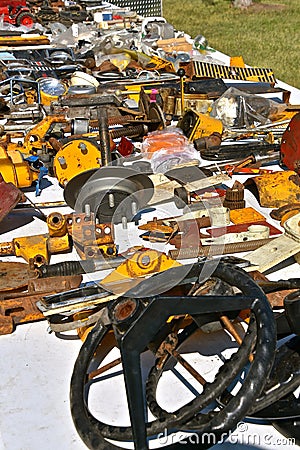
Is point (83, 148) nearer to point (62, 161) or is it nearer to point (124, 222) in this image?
point (62, 161)

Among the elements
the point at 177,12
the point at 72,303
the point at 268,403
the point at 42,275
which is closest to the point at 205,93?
the point at 42,275

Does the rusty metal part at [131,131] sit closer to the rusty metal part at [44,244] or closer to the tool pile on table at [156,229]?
the tool pile on table at [156,229]

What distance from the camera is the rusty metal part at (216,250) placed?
2529 mm

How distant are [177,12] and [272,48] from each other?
12.5 feet

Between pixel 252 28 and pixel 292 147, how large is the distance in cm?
811

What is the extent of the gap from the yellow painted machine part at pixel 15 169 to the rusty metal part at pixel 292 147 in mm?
1347

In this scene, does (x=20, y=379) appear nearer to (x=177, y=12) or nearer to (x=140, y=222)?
(x=140, y=222)

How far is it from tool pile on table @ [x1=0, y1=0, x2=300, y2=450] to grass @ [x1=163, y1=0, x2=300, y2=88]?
116 inches

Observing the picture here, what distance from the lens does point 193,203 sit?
303cm

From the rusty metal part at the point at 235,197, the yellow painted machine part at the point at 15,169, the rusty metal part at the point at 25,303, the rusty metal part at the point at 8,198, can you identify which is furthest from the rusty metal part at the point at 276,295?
the yellow painted machine part at the point at 15,169

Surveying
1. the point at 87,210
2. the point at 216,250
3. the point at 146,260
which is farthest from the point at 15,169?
the point at 146,260

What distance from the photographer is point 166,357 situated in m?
1.82

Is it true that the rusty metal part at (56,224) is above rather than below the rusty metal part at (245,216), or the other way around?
above


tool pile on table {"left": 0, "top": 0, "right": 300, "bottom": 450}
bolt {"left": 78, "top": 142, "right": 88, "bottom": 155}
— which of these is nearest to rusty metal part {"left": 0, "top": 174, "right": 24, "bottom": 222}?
tool pile on table {"left": 0, "top": 0, "right": 300, "bottom": 450}
